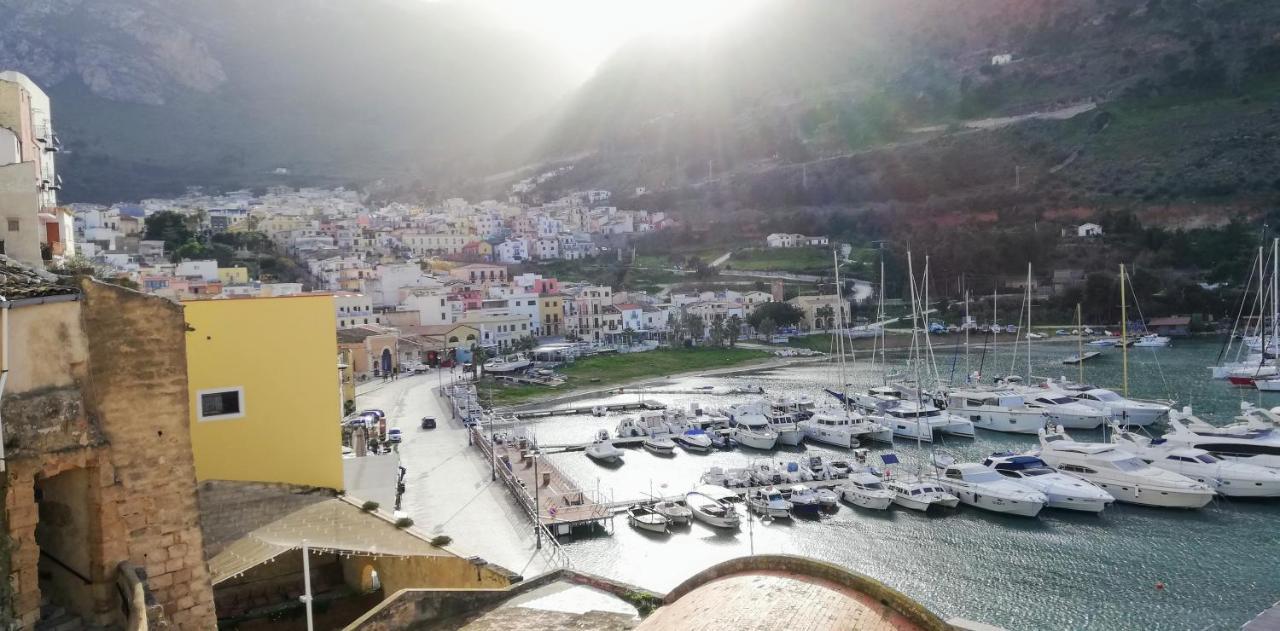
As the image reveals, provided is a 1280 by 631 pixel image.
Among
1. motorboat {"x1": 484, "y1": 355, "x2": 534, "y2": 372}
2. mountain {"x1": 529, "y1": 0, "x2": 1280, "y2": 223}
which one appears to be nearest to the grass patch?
motorboat {"x1": 484, "y1": 355, "x2": 534, "y2": 372}

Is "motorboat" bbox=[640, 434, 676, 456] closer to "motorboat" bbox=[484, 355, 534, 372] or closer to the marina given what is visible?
the marina

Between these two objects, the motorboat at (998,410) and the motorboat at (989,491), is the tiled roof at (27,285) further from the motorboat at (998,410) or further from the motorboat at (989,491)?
the motorboat at (998,410)

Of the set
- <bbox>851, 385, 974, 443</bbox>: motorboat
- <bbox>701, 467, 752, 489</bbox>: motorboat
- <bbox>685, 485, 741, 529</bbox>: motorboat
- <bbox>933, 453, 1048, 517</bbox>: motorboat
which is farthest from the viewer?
<bbox>851, 385, 974, 443</bbox>: motorboat

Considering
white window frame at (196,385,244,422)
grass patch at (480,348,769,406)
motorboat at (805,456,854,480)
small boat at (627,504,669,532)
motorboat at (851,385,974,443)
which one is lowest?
small boat at (627,504,669,532)

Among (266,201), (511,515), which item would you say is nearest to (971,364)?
(511,515)

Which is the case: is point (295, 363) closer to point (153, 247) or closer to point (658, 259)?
point (153, 247)

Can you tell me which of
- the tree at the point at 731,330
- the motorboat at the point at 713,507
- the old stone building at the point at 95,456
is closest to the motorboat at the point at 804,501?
the motorboat at the point at 713,507
